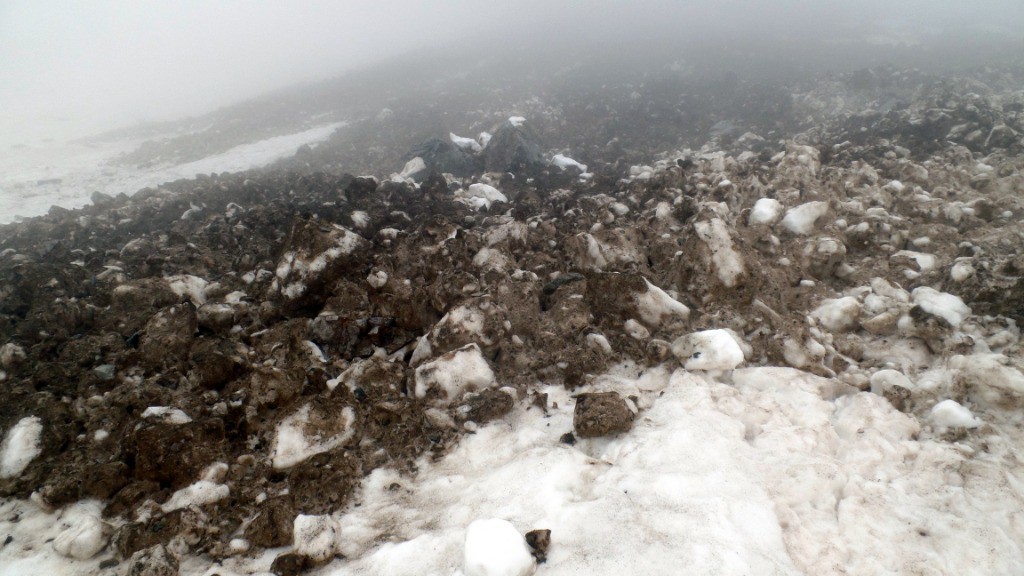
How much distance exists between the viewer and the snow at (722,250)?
3.65 meters

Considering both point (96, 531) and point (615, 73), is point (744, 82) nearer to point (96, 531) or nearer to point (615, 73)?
point (615, 73)

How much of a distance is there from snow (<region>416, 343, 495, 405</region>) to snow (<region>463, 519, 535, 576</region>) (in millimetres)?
1235

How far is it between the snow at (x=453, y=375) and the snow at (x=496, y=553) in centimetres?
123

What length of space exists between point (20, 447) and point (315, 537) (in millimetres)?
2021

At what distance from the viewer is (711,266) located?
146 inches

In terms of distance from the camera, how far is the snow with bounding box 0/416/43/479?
2572 millimetres

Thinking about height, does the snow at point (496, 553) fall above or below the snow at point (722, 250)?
below

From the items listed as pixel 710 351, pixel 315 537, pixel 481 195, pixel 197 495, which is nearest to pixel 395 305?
pixel 197 495

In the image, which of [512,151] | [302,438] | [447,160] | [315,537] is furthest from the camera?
[447,160]

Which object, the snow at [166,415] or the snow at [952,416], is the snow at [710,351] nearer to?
the snow at [952,416]

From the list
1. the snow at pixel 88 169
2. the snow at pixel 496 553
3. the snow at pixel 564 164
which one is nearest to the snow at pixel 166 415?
the snow at pixel 496 553

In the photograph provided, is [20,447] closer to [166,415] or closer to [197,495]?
[166,415]

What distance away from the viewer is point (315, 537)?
2082 millimetres

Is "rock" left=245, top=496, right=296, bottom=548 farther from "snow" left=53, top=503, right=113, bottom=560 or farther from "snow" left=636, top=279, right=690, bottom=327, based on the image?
"snow" left=636, top=279, right=690, bottom=327
